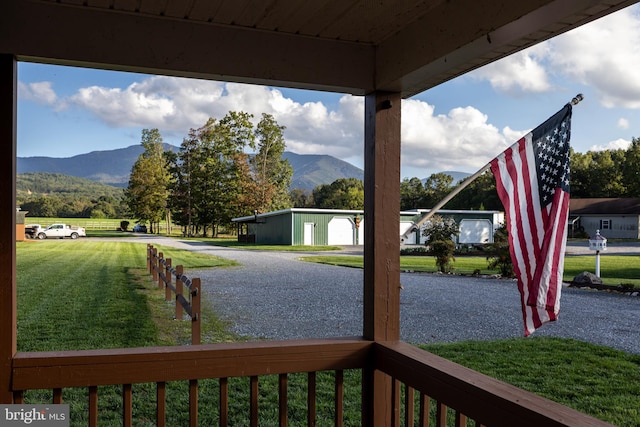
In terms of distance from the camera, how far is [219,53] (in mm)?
1698

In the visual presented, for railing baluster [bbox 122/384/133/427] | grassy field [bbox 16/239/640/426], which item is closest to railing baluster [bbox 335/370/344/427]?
railing baluster [bbox 122/384/133/427]

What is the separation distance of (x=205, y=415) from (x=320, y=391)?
85cm

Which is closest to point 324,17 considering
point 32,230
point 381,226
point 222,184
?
point 381,226

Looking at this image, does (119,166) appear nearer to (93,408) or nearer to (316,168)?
(316,168)

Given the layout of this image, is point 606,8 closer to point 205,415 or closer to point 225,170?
point 205,415

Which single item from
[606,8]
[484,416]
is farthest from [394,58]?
[484,416]

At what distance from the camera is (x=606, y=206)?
77.2ft

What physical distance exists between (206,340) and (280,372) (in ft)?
13.6

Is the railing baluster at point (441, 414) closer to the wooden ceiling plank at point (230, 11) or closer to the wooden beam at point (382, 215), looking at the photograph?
the wooden beam at point (382, 215)

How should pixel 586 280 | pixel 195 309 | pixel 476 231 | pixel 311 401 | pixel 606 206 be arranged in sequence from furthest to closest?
1. pixel 606 206
2. pixel 476 231
3. pixel 586 280
4. pixel 195 309
5. pixel 311 401

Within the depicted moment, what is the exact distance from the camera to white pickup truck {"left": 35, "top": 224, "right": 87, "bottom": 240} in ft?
52.6

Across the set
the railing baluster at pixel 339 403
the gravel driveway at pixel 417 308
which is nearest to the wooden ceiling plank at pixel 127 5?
the railing baluster at pixel 339 403

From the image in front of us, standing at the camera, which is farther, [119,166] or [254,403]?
[119,166]

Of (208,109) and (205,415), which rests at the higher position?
(208,109)
